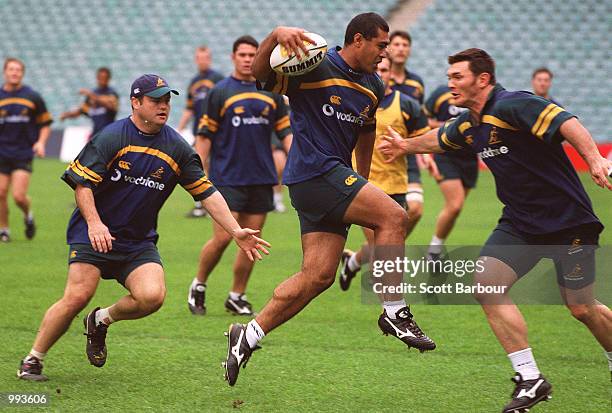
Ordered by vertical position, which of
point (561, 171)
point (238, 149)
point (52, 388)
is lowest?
point (52, 388)

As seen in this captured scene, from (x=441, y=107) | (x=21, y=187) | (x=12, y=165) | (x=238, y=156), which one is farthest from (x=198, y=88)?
(x=238, y=156)

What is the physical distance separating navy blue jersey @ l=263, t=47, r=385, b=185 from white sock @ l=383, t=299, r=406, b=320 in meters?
0.88

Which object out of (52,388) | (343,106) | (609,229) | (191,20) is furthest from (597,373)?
(191,20)

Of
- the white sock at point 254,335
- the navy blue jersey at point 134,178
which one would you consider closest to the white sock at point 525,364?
the white sock at point 254,335

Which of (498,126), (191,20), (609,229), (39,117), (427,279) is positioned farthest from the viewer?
(191,20)

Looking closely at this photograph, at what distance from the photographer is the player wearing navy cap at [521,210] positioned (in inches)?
231

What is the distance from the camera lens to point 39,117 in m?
13.0

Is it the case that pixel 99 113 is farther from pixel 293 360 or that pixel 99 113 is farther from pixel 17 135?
pixel 293 360

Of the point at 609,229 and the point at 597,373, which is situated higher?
the point at 609,229

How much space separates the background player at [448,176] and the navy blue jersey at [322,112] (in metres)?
4.85

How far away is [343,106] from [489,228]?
8.92m

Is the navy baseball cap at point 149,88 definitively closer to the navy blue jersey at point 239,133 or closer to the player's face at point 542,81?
the navy blue jersey at point 239,133

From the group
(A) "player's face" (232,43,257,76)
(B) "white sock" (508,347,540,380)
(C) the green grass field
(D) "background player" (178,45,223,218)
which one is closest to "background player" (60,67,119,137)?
(D) "background player" (178,45,223,218)

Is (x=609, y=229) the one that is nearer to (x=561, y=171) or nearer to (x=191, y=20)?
(x=561, y=171)
